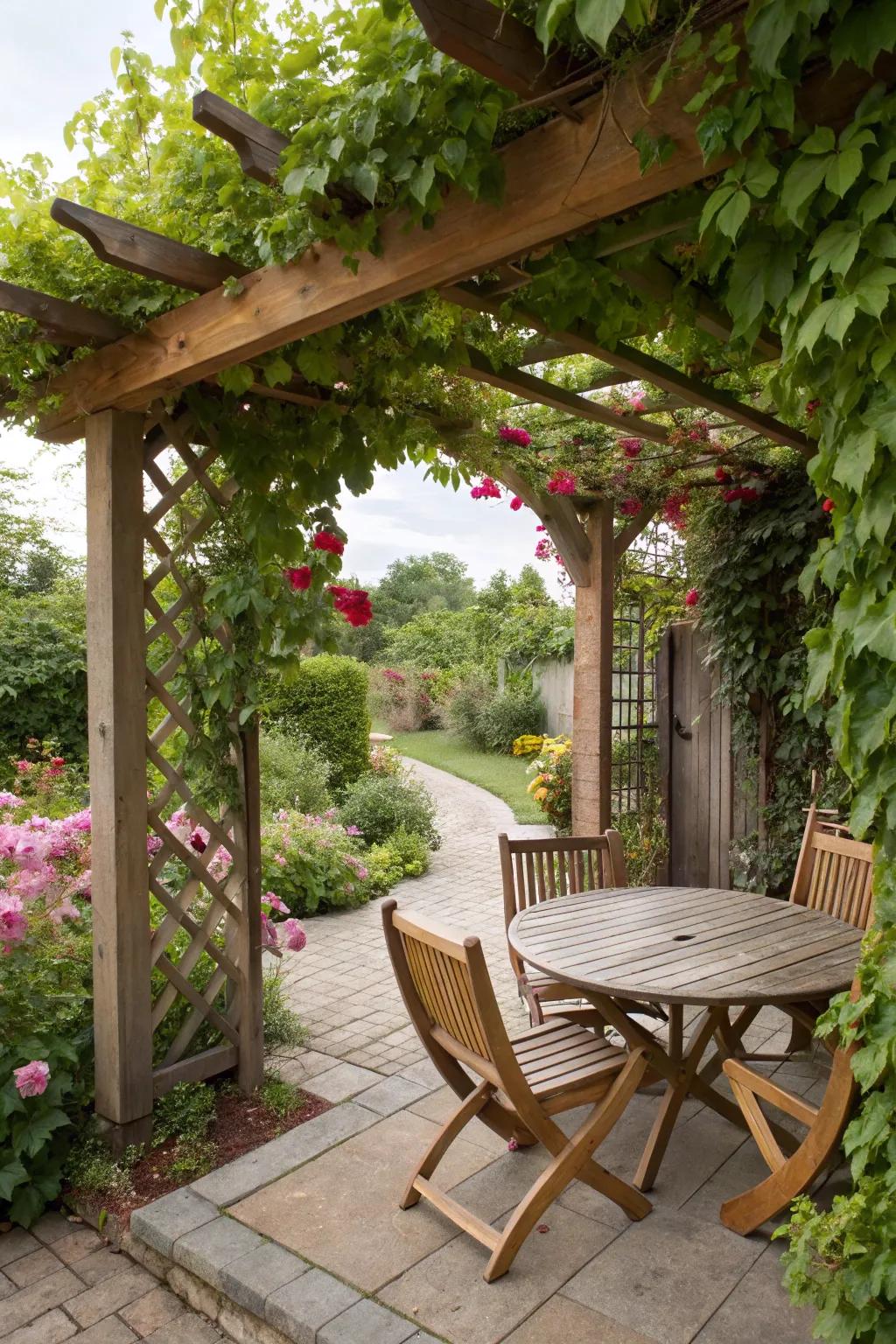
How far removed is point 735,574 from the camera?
4.68 meters

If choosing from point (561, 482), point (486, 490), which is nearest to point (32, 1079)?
point (486, 490)

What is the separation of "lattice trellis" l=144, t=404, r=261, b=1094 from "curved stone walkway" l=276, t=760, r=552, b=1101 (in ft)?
1.31

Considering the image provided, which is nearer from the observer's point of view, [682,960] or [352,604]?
[682,960]

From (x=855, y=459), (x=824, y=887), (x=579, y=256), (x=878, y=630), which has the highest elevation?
(x=579, y=256)

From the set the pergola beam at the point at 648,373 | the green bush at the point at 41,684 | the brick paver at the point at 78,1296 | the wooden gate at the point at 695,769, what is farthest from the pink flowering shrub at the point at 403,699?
the brick paver at the point at 78,1296

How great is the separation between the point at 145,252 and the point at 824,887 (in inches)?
115

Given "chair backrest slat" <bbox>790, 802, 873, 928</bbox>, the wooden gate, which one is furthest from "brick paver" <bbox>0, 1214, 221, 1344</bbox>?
the wooden gate

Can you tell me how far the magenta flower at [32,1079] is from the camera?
97.5 inches

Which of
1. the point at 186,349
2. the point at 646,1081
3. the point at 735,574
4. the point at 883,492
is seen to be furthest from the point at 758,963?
the point at 735,574

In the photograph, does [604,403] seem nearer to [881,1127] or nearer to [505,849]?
[505,849]

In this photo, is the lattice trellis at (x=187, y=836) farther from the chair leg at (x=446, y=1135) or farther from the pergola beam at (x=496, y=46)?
the pergola beam at (x=496, y=46)

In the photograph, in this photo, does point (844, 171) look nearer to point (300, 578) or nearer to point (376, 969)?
point (300, 578)

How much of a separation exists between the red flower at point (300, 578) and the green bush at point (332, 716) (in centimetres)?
540

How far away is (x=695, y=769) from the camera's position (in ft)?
17.1
